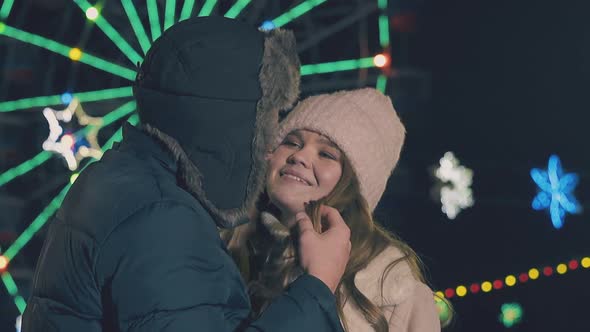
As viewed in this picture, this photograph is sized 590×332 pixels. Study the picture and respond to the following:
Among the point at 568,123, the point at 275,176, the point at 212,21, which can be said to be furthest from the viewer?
the point at 568,123

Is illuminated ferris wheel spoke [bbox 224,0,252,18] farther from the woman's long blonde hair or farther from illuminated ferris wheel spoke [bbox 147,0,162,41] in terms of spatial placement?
the woman's long blonde hair

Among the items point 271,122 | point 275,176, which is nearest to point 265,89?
point 271,122

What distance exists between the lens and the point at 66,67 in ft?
21.9

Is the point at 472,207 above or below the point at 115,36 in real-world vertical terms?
below

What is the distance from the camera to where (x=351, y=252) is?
3.06m

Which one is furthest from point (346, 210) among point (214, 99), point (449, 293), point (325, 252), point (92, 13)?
point (449, 293)

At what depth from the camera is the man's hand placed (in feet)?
6.89

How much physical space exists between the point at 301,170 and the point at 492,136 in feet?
18.3

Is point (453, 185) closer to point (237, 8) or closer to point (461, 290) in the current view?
point (461, 290)

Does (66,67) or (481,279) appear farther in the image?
(481,279)

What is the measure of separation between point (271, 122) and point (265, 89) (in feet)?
0.32

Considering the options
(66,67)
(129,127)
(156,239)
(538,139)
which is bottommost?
(538,139)

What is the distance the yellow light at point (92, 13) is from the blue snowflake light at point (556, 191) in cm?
358

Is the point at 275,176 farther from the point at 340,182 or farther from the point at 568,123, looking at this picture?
the point at 568,123
